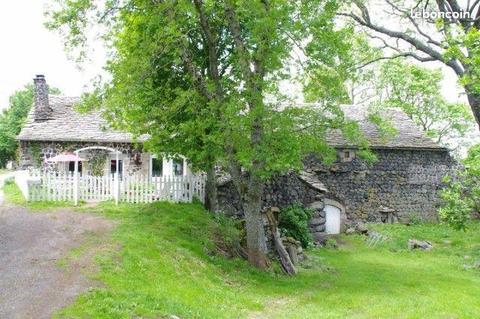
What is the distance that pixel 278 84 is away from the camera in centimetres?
1328

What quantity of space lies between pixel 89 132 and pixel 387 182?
15443mm

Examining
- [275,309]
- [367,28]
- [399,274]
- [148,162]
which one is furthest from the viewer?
[148,162]

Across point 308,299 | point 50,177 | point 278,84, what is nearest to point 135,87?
point 278,84

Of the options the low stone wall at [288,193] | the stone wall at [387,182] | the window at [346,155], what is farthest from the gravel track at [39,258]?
the window at [346,155]

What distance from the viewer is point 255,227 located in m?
14.4

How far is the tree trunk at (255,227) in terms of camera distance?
14.3 meters

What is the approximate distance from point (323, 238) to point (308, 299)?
9045 millimetres

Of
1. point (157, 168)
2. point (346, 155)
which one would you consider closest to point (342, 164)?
point (346, 155)

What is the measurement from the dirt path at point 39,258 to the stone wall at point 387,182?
1394 centimetres

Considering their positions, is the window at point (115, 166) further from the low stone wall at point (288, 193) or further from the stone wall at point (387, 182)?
the stone wall at point (387, 182)

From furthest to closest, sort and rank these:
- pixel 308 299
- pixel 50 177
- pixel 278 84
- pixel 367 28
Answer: pixel 367 28 → pixel 50 177 → pixel 278 84 → pixel 308 299

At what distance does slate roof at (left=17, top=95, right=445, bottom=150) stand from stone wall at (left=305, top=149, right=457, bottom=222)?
502mm

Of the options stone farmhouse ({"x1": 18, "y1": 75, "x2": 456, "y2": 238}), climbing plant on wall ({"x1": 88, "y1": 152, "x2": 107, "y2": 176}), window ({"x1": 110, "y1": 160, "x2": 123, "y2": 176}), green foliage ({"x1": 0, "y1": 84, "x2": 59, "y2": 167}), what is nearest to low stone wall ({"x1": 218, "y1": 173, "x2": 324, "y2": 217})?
stone farmhouse ({"x1": 18, "y1": 75, "x2": 456, "y2": 238})

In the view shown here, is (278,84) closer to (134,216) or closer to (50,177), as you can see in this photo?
(134,216)
